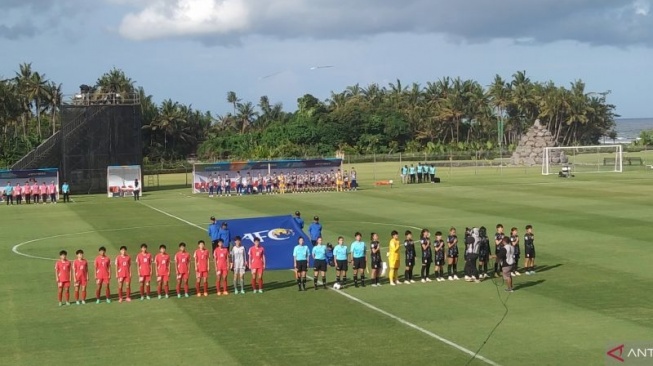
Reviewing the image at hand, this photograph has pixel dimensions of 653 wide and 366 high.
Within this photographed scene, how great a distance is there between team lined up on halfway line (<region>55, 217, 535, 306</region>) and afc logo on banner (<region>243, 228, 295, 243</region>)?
79 centimetres

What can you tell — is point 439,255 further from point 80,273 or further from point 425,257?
point 80,273

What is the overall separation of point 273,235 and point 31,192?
38025 mm

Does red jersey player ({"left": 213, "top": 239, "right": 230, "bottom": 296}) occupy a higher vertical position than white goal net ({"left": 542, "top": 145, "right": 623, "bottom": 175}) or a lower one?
lower

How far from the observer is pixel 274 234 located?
27500 mm

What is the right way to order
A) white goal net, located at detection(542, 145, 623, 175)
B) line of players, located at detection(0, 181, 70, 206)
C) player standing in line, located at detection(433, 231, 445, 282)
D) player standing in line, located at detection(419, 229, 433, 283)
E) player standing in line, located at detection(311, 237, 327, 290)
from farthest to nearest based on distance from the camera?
white goal net, located at detection(542, 145, 623, 175) → line of players, located at detection(0, 181, 70, 206) → player standing in line, located at detection(419, 229, 433, 283) → player standing in line, located at detection(433, 231, 445, 282) → player standing in line, located at detection(311, 237, 327, 290)

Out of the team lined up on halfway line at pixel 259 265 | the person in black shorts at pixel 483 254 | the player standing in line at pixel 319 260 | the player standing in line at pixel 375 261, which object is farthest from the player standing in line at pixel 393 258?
the person in black shorts at pixel 483 254

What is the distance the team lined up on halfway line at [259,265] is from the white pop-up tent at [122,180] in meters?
39.2

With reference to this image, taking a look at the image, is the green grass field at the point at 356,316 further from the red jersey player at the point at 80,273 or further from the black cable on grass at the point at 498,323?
the red jersey player at the point at 80,273

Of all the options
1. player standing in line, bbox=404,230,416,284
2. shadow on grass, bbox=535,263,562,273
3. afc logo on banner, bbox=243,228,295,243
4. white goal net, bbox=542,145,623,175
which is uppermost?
white goal net, bbox=542,145,623,175

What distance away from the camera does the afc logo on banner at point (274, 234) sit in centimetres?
2700

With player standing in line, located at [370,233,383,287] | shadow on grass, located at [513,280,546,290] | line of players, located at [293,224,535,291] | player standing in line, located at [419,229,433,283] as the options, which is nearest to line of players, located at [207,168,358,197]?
line of players, located at [293,224,535,291]

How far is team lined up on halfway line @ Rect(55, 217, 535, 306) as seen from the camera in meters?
22.4

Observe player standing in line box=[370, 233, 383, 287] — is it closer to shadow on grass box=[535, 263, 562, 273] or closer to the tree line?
shadow on grass box=[535, 263, 562, 273]

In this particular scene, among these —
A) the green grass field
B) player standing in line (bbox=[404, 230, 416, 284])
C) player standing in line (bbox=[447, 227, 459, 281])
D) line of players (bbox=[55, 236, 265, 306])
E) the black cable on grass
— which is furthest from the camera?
player standing in line (bbox=[447, 227, 459, 281])
